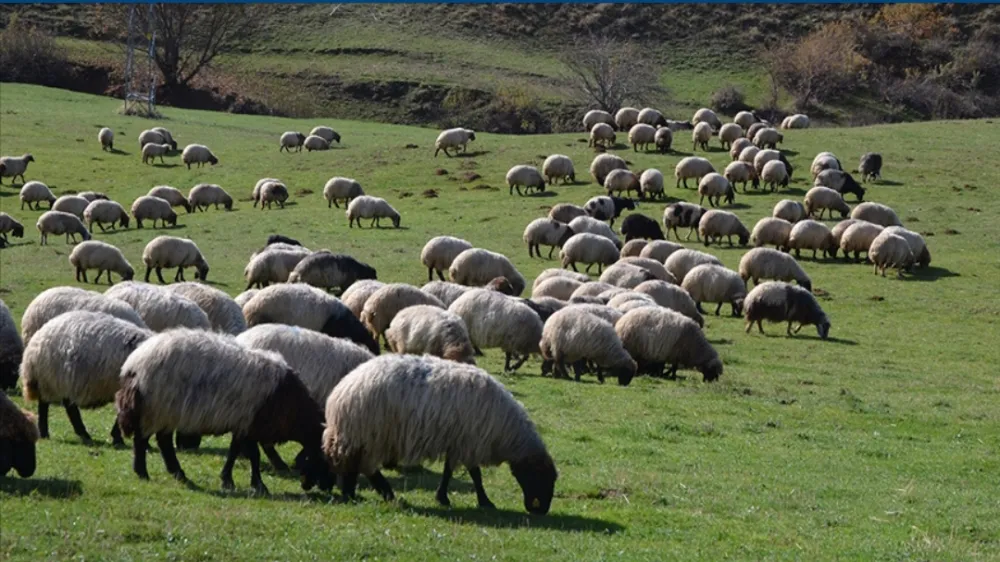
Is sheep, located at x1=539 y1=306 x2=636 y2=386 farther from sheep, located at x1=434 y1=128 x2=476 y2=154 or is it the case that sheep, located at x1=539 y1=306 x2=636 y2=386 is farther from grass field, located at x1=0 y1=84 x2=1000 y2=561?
sheep, located at x1=434 y1=128 x2=476 y2=154

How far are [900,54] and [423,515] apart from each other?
86450mm

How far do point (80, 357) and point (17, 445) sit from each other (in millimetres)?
1712

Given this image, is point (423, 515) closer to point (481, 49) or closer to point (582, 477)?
point (582, 477)

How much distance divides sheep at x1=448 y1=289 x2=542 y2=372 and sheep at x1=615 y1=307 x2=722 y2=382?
1.76 meters

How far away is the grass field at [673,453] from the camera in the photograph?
31.3 feet

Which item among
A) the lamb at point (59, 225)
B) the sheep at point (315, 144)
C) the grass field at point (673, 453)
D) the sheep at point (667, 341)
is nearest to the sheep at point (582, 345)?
the grass field at point (673, 453)

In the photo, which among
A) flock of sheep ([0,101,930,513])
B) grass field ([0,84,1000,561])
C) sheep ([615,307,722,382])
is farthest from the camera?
sheep ([615,307,722,382])

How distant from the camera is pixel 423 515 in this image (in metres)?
10.6

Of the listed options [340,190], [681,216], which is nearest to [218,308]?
[681,216]

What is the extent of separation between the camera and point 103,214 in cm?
3766

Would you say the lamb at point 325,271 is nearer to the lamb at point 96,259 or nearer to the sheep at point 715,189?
the lamb at point 96,259

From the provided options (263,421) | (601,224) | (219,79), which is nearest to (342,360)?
(263,421)

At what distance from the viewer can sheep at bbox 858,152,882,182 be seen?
156ft

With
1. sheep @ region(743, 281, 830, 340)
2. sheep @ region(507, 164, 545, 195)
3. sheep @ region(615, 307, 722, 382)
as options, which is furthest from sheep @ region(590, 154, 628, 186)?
sheep @ region(615, 307, 722, 382)
